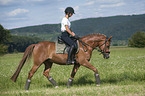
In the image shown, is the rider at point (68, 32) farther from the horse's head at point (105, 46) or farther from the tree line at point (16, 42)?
the tree line at point (16, 42)

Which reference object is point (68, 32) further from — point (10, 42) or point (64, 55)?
point (10, 42)

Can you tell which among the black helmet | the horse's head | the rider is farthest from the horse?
the black helmet

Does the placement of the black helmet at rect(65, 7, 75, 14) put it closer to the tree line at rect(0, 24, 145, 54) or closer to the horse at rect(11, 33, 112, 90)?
the horse at rect(11, 33, 112, 90)

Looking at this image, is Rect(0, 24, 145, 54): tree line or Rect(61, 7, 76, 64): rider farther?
Rect(0, 24, 145, 54): tree line

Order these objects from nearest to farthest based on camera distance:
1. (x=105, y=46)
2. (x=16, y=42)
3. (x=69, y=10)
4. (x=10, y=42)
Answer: (x=69, y=10), (x=105, y=46), (x=10, y=42), (x=16, y=42)

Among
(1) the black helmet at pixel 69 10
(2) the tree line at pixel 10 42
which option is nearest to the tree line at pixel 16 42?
(2) the tree line at pixel 10 42

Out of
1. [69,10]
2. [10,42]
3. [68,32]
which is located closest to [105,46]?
[68,32]

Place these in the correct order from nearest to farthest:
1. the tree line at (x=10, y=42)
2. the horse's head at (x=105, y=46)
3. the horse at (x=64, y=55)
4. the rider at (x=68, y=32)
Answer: the rider at (x=68, y=32), the horse at (x=64, y=55), the horse's head at (x=105, y=46), the tree line at (x=10, y=42)

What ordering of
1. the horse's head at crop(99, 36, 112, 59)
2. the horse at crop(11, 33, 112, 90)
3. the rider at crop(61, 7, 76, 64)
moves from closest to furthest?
the rider at crop(61, 7, 76, 64), the horse at crop(11, 33, 112, 90), the horse's head at crop(99, 36, 112, 59)

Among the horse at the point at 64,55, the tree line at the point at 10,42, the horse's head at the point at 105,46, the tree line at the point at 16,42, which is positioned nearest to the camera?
the horse at the point at 64,55

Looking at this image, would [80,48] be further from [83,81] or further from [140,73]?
[140,73]

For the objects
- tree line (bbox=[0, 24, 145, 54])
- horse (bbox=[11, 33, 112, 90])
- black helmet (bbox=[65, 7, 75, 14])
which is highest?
black helmet (bbox=[65, 7, 75, 14])

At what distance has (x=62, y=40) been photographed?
861cm

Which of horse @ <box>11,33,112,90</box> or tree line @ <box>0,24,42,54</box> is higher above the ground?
horse @ <box>11,33,112,90</box>
